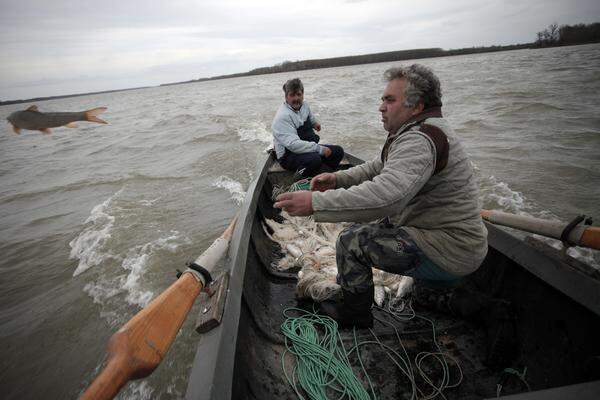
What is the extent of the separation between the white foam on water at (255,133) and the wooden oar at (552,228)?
9694mm

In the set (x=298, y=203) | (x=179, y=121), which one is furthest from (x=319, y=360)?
(x=179, y=121)

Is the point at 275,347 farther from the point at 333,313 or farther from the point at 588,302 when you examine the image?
the point at 588,302

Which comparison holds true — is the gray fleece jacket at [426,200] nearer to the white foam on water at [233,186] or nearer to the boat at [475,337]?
the boat at [475,337]

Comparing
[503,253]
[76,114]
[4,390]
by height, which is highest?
[76,114]

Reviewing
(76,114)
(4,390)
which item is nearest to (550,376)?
(4,390)

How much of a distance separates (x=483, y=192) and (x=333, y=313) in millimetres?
5346

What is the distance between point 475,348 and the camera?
2447 mm

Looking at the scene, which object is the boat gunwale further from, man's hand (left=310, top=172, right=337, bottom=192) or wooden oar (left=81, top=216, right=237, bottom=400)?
man's hand (left=310, top=172, right=337, bottom=192)

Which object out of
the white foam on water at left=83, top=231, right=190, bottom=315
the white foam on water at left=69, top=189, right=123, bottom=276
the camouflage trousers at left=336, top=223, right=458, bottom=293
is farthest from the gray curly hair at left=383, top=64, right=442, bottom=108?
the white foam on water at left=69, top=189, right=123, bottom=276

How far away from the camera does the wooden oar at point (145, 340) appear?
1.46 m

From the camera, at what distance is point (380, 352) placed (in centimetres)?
249

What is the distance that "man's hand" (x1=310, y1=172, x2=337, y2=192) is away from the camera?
109 inches

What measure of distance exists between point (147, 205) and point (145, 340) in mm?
6276

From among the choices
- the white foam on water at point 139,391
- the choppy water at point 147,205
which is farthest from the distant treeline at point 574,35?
the white foam on water at point 139,391
